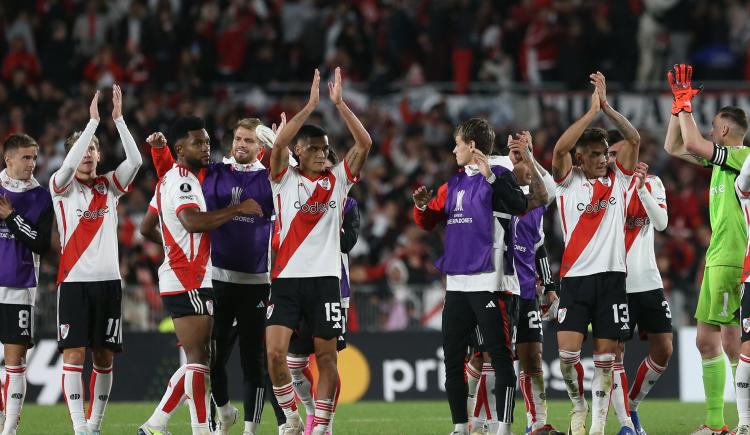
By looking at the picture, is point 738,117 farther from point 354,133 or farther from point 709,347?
point 354,133

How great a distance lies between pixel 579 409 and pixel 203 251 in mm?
3583

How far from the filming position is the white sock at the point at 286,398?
10.3 m

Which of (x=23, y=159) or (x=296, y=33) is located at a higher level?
(x=296, y=33)

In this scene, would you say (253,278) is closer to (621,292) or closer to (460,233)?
(460,233)

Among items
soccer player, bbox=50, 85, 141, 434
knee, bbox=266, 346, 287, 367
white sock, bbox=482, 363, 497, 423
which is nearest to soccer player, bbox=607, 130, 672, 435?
white sock, bbox=482, 363, 497, 423

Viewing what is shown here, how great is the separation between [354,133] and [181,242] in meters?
1.73

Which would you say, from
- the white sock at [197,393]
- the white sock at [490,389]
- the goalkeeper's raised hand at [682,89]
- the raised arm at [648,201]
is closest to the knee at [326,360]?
the white sock at [197,393]

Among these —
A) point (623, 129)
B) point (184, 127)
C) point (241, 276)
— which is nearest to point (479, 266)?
point (623, 129)

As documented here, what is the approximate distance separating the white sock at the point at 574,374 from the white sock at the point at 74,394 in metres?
4.18

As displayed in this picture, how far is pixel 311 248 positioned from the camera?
33.8 ft

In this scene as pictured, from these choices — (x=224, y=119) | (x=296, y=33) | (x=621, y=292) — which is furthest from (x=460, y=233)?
(x=296, y=33)

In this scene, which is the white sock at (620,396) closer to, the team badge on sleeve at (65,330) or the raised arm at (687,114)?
the raised arm at (687,114)

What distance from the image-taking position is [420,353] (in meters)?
17.7

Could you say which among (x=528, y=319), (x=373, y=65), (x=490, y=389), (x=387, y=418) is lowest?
(x=387, y=418)
